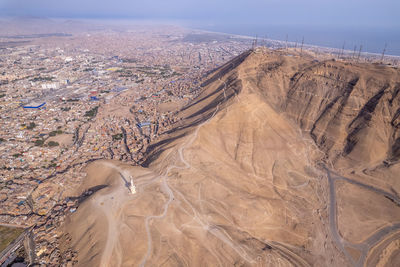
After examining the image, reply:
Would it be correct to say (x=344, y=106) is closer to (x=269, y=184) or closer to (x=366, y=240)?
(x=269, y=184)

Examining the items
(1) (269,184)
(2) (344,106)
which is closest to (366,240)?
(1) (269,184)

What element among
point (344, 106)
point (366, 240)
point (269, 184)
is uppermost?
point (344, 106)

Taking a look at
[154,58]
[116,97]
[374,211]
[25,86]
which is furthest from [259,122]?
[154,58]

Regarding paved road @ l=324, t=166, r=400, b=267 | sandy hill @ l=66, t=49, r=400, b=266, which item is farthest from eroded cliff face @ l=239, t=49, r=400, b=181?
paved road @ l=324, t=166, r=400, b=267

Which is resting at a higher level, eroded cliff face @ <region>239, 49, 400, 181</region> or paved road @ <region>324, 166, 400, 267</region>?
eroded cliff face @ <region>239, 49, 400, 181</region>

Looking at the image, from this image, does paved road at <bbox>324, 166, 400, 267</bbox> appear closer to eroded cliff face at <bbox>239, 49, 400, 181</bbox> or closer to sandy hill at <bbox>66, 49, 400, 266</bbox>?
sandy hill at <bbox>66, 49, 400, 266</bbox>

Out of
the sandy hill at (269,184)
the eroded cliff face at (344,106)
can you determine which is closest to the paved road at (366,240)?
the sandy hill at (269,184)

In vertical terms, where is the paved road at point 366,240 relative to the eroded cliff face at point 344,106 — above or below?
below

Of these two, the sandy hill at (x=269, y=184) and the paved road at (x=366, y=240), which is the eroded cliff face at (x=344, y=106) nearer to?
the sandy hill at (x=269, y=184)
